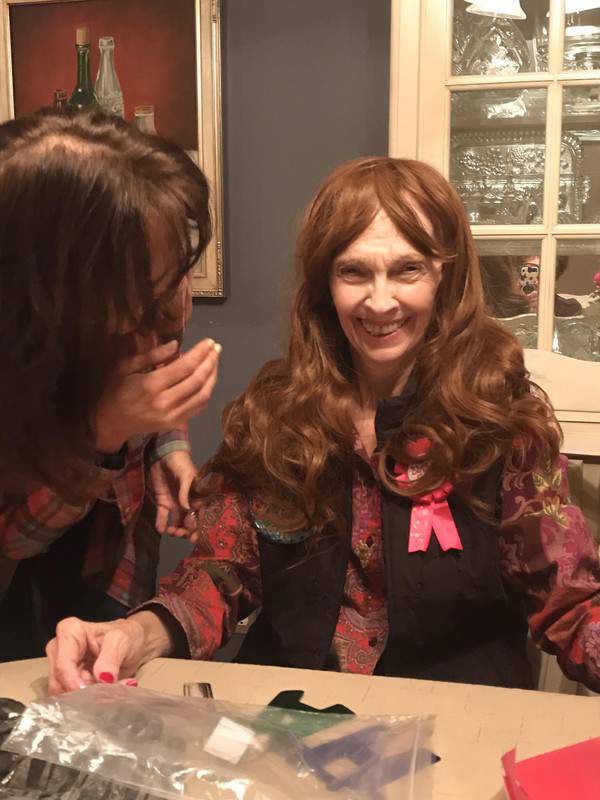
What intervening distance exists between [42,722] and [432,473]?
665 millimetres

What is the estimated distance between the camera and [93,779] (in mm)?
700

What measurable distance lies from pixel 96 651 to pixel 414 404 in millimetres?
594

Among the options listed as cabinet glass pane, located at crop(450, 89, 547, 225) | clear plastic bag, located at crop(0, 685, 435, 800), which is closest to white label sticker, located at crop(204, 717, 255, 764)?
clear plastic bag, located at crop(0, 685, 435, 800)

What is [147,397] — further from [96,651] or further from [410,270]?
[410,270]

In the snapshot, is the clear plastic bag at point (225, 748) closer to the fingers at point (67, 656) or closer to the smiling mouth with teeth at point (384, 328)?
the fingers at point (67, 656)

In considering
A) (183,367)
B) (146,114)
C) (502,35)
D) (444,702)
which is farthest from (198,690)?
(146,114)

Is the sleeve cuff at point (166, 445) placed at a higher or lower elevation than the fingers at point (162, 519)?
higher

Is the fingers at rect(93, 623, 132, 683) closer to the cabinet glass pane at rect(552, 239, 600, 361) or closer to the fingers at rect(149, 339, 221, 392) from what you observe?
the fingers at rect(149, 339, 221, 392)

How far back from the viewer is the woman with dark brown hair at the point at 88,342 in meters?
0.82

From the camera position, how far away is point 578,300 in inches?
73.7

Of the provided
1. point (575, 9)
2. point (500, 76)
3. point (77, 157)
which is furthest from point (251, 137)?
point (77, 157)

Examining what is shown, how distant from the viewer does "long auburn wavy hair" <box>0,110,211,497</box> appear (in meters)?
0.82

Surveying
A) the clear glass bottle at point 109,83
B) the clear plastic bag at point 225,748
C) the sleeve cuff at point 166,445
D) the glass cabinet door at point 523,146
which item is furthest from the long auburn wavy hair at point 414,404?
the clear glass bottle at point 109,83

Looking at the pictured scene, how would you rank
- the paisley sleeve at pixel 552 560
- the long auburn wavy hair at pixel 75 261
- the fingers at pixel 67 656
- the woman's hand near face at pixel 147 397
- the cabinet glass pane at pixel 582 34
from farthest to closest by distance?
the cabinet glass pane at pixel 582 34, the paisley sleeve at pixel 552 560, the woman's hand near face at pixel 147 397, the fingers at pixel 67 656, the long auburn wavy hair at pixel 75 261
